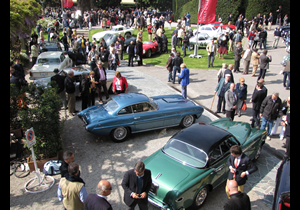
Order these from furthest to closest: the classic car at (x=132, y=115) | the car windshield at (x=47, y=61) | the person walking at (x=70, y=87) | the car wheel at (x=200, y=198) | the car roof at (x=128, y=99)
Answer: the car windshield at (x=47, y=61), the person walking at (x=70, y=87), the car roof at (x=128, y=99), the classic car at (x=132, y=115), the car wheel at (x=200, y=198)

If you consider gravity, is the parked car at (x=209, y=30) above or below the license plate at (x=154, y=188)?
above

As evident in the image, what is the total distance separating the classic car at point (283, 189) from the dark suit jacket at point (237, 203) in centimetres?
75

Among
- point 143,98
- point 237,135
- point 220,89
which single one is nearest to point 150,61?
point 220,89

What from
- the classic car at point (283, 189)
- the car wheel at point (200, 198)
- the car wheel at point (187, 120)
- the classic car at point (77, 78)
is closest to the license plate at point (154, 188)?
the car wheel at point (200, 198)

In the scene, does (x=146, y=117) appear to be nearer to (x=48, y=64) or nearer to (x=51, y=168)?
(x=51, y=168)

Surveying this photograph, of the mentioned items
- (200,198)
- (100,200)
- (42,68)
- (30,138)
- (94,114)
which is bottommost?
(200,198)

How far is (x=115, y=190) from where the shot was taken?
5.98m

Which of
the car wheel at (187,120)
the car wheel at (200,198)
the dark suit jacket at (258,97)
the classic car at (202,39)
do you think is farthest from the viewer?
the classic car at (202,39)

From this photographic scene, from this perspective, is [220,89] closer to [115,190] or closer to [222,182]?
[222,182]

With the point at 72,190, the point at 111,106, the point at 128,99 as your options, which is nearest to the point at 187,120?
the point at 128,99

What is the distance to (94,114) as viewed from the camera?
26.7ft

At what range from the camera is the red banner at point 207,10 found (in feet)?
53.5

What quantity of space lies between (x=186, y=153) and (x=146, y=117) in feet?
8.71

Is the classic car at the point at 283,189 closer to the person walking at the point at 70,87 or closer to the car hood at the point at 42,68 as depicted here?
the person walking at the point at 70,87
